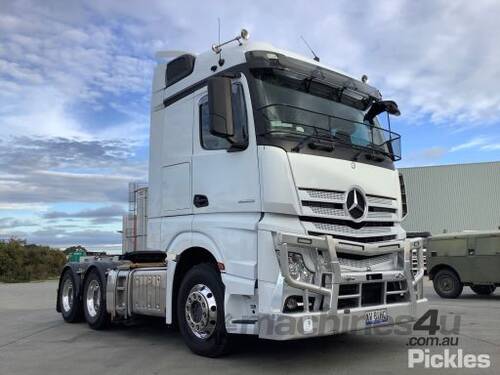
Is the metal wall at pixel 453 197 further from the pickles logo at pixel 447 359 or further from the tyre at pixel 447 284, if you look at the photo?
the pickles logo at pixel 447 359

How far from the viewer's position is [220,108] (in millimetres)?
6273

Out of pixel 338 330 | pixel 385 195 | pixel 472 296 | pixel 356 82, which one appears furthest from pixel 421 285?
pixel 472 296

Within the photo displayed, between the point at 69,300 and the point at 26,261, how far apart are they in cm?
2174

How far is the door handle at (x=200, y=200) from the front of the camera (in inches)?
276

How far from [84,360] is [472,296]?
43.1 feet

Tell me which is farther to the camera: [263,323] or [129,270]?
[129,270]

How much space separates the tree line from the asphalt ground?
20883mm

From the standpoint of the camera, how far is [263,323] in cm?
589

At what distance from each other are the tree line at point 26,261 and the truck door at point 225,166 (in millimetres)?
25682

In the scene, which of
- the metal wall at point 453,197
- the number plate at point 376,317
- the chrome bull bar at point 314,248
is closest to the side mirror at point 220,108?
the chrome bull bar at point 314,248

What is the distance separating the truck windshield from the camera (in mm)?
6461

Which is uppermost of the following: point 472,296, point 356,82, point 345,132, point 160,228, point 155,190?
point 356,82

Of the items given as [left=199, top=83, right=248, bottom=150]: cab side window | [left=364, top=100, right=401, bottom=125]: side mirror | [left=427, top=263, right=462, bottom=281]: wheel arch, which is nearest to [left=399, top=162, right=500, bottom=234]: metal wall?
[left=427, top=263, right=462, bottom=281]: wheel arch

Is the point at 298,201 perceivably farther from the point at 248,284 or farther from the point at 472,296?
the point at 472,296
